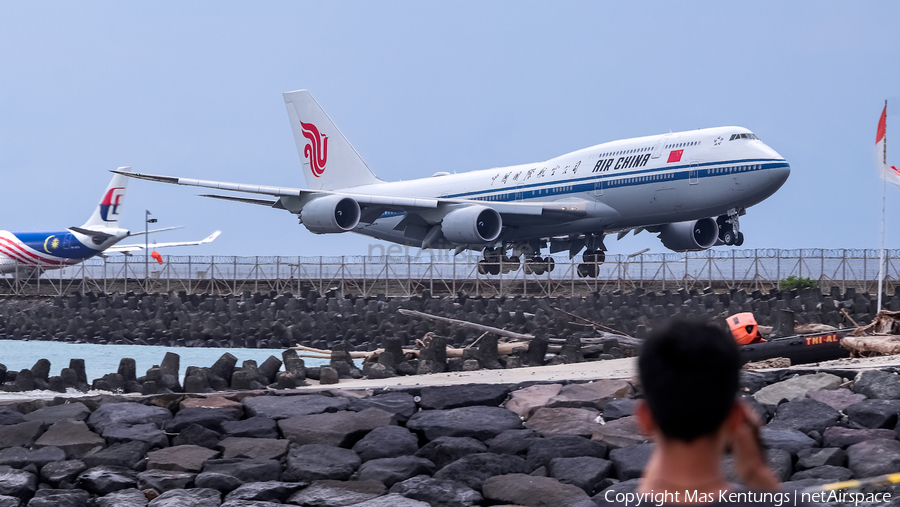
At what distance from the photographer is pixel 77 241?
47.8m

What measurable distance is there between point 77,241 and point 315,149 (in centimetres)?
1684

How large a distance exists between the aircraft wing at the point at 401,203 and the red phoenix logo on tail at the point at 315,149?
8296 mm

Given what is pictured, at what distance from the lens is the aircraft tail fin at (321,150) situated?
37.6 m

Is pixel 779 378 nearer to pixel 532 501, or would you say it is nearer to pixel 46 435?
pixel 532 501

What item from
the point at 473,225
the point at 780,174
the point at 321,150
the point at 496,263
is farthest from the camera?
the point at 321,150

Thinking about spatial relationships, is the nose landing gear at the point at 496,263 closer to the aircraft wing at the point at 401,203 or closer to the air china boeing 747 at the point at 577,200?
the air china boeing 747 at the point at 577,200

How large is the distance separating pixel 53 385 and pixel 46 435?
15.1ft

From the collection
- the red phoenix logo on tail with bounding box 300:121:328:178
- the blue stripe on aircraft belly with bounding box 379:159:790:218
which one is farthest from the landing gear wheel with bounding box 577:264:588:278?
the red phoenix logo on tail with bounding box 300:121:328:178

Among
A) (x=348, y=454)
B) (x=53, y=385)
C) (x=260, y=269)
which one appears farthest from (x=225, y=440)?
(x=260, y=269)

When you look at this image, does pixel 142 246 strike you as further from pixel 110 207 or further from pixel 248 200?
pixel 248 200

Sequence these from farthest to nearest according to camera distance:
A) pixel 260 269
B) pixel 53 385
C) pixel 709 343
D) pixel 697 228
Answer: pixel 260 269 → pixel 697 228 → pixel 53 385 → pixel 709 343

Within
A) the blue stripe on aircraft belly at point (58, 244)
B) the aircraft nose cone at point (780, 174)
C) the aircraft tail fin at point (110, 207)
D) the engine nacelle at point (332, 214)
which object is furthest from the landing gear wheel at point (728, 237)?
the aircraft tail fin at point (110, 207)

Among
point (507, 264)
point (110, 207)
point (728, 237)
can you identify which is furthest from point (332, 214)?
point (110, 207)

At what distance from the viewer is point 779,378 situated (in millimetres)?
7965
